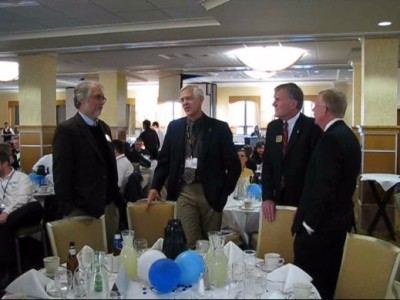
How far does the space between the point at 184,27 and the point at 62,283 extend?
5470 millimetres

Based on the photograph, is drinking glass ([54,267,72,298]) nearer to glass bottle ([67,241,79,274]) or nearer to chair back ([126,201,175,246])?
glass bottle ([67,241,79,274])

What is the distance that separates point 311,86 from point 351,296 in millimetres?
16155

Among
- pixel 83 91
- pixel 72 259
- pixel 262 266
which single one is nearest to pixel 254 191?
pixel 83 91

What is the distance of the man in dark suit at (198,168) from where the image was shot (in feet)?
10.7

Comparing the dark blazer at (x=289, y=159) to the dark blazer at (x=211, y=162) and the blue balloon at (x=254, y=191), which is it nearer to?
the dark blazer at (x=211, y=162)

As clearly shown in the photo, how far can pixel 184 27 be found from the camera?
6840mm

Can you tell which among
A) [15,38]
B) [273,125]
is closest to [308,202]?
[273,125]

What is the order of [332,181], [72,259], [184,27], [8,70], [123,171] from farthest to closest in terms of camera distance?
[8,70]
[184,27]
[123,171]
[332,181]
[72,259]

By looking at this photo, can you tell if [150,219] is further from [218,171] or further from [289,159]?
[289,159]

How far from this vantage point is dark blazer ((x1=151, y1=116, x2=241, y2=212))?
3266 millimetres

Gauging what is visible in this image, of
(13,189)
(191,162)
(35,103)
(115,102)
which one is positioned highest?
(115,102)

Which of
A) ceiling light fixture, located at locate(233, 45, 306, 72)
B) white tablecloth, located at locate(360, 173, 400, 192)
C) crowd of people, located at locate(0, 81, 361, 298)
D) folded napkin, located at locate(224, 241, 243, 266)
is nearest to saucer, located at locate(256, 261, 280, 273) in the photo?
folded napkin, located at locate(224, 241, 243, 266)

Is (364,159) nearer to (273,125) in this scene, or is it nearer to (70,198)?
(273,125)

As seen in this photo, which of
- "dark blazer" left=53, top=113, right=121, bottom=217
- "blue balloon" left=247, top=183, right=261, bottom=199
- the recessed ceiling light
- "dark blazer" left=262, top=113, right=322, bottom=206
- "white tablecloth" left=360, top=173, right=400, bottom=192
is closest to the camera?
"dark blazer" left=53, top=113, right=121, bottom=217
